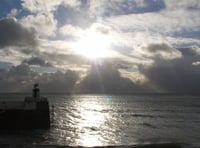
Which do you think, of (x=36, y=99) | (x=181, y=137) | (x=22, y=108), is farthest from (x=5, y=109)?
(x=181, y=137)

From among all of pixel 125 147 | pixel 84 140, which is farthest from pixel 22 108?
pixel 125 147

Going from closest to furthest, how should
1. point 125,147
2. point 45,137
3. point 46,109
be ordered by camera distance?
point 125,147 → point 45,137 → point 46,109

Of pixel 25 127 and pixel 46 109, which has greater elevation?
pixel 46 109

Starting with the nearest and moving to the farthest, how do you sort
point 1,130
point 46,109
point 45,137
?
point 45,137, point 1,130, point 46,109

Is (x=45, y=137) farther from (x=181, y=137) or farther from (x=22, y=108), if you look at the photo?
(x=181, y=137)

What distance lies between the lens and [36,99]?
4322cm

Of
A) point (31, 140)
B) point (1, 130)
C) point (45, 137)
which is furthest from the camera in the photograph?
point (1, 130)

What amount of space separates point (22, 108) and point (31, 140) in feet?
26.3

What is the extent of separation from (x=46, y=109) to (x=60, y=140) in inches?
330

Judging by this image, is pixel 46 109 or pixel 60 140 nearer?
pixel 60 140

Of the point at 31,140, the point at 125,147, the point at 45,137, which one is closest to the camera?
the point at 125,147

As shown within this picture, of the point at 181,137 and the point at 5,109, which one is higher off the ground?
the point at 5,109

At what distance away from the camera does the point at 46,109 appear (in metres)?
42.3

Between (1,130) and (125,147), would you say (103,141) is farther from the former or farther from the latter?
(1,130)
